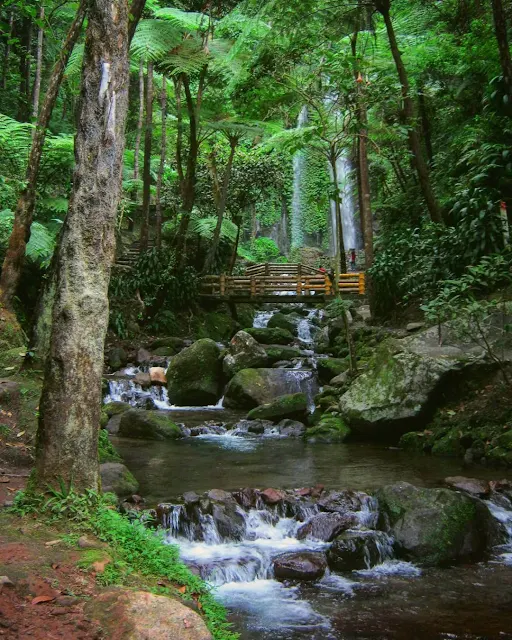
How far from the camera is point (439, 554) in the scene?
4.97 metres

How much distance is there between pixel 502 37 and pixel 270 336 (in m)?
8.55

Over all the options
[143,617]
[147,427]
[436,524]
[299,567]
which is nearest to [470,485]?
[436,524]

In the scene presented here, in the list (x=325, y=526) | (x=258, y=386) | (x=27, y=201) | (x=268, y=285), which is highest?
(x=268, y=285)

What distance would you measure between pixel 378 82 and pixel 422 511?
7563mm

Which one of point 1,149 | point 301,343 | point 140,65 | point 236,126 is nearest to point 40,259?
point 1,149

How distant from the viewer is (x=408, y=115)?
11531mm

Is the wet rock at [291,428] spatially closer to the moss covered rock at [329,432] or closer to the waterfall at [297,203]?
the moss covered rock at [329,432]

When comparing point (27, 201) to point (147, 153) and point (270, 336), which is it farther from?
point (270, 336)

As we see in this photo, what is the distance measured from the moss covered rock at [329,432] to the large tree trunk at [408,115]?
4.99 m

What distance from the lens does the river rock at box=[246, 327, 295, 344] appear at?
15.3 meters

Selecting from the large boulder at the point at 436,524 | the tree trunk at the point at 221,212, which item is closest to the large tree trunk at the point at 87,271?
the large boulder at the point at 436,524

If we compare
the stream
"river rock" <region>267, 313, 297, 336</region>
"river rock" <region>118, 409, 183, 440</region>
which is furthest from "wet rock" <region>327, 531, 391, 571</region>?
"river rock" <region>267, 313, 297, 336</region>

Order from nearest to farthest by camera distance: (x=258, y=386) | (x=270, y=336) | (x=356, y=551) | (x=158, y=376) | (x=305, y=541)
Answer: (x=356, y=551) → (x=305, y=541) → (x=258, y=386) → (x=158, y=376) → (x=270, y=336)

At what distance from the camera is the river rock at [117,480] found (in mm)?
5844
